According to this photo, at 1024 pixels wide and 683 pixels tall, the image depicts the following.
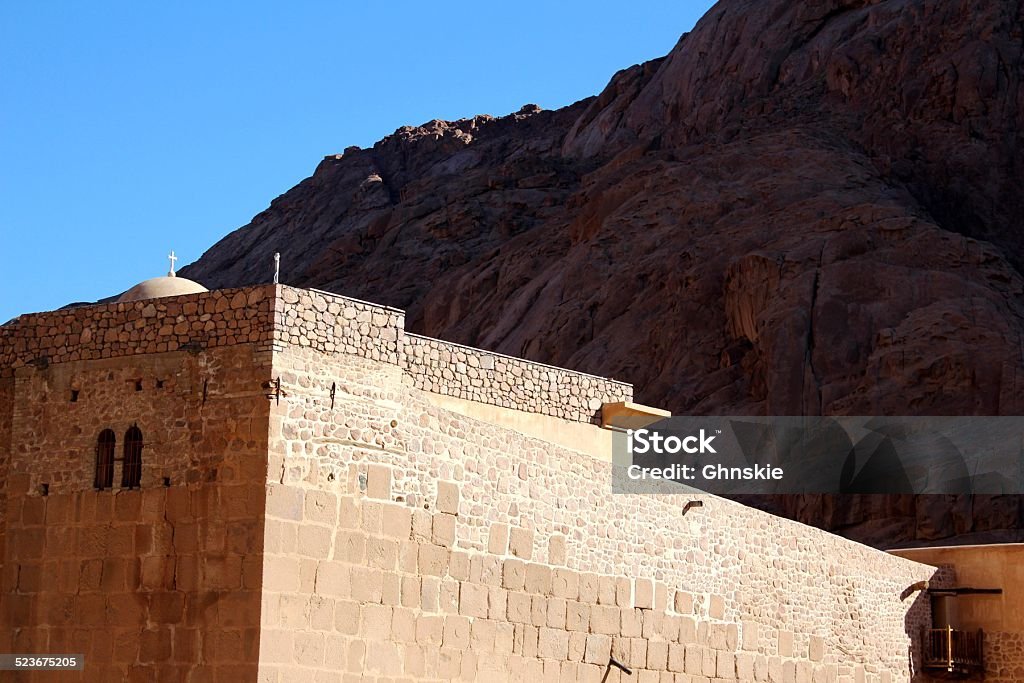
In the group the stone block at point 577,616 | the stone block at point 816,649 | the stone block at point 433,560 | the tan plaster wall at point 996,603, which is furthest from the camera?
the tan plaster wall at point 996,603

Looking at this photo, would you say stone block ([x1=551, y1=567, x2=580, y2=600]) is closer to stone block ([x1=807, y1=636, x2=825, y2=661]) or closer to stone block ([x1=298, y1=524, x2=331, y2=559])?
stone block ([x1=298, y1=524, x2=331, y2=559])

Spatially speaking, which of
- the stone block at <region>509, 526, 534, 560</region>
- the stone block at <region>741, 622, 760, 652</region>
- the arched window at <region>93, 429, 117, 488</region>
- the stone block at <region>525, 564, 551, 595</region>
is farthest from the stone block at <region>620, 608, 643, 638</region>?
the arched window at <region>93, 429, 117, 488</region>

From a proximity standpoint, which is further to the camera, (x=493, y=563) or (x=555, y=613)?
A: (x=555, y=613)

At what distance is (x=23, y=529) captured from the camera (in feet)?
54.2

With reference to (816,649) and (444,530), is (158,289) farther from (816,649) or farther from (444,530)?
(816,649)

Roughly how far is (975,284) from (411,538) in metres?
21.7

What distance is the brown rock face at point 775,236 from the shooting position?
3381 centimetres

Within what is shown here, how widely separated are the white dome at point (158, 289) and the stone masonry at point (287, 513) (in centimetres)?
140

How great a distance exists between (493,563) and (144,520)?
145 inches

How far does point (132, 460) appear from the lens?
1608 cm

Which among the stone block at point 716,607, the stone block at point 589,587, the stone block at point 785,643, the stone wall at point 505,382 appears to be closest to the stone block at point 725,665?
the stone block at point 716,607

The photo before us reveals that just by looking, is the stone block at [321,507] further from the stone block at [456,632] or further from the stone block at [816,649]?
the stone block at [816,649]

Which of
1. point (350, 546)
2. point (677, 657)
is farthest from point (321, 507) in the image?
point (677, 657)

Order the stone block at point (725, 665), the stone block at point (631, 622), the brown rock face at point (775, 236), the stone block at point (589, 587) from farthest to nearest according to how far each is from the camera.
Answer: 1. the brown rock face at point (775, 236)
2. the stone block at point (725, 665)
3. the stone block at point (631, 622)
4. the stone block at point (589, 587)
